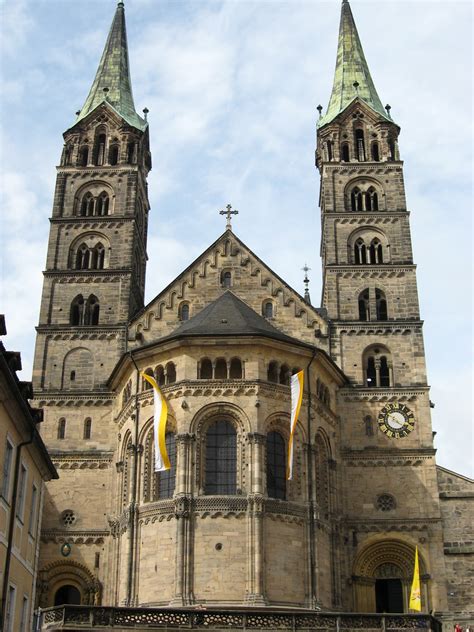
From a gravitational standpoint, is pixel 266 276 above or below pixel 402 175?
below

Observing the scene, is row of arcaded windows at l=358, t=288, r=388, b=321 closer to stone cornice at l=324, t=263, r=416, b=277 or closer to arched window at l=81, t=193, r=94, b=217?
stone cornice at l=324, t=263, r=416, b=277

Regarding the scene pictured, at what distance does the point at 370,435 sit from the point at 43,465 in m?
18.1

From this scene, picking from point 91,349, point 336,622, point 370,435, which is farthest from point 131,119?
point 336,622

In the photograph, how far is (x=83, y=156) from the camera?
49.7 m

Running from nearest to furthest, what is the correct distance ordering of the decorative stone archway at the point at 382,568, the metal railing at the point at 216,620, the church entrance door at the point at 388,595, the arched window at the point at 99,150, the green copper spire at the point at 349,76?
the metal railing at the point at 216,620
the decorative stone archway at the point at 382,568
the church entrance door at the point at 388,595
the arched window at the point at 99,150
the green copper spire at the point at 349,76

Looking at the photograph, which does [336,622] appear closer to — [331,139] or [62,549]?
[62,549]

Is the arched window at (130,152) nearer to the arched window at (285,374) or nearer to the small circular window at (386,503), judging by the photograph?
the arched window at (285,374)

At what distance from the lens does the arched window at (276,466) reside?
121ft

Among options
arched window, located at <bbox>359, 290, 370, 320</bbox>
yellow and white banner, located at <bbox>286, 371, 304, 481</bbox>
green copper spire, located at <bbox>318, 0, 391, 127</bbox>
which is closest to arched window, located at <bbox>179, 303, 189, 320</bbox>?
yellow and white banner, located at <bbox>286, 371, 304, 481</bbox>

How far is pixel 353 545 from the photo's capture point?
130ft

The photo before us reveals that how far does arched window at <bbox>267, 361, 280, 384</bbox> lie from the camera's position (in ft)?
127

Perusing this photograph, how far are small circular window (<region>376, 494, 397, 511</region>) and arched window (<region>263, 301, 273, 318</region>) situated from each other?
10.3 meters

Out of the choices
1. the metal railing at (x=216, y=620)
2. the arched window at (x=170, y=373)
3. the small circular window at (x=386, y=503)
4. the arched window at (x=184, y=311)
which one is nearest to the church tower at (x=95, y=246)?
the arched window at (x=184, y=311)

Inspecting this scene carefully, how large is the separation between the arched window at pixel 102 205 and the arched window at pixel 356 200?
13345mm
